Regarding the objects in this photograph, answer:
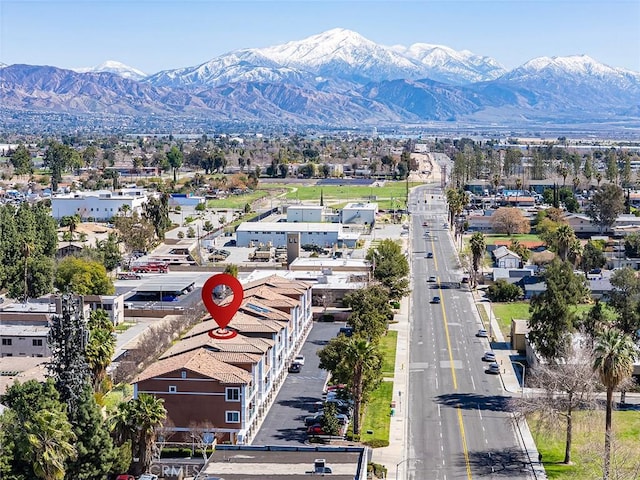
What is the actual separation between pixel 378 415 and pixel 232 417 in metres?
10.1

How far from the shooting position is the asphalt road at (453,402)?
5209cm

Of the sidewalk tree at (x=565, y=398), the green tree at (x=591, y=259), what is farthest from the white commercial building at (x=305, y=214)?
the sidewalk tree at (x=565, y=398)

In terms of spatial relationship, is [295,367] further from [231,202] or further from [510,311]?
[231,202]

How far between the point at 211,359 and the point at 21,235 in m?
47.2

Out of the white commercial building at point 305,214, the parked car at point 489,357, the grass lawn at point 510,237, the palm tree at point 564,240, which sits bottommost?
the parked car at point 489,357

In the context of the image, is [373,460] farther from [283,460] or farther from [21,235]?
[21,235]

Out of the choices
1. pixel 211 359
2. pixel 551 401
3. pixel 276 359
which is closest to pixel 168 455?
pixel 211 359

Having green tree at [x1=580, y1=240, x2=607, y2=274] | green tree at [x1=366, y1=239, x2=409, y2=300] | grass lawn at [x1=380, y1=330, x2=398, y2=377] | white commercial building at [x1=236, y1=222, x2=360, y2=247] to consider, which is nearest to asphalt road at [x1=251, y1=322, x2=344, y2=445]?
grass lawn at [x1=380, y1=330, x2=398, y2=377]

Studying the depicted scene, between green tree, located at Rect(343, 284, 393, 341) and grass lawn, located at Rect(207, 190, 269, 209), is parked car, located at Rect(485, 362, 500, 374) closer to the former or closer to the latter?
green tree, located at Rect(343, 284, 393, 341)

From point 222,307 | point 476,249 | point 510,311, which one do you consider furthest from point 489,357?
point 476,249

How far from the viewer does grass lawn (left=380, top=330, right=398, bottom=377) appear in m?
70.8

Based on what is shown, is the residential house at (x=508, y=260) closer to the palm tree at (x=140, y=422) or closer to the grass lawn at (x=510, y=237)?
the grass lawn at (x=510, y=237)

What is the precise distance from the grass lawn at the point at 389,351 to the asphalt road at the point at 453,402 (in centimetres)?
148

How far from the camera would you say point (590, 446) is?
53625 mm
